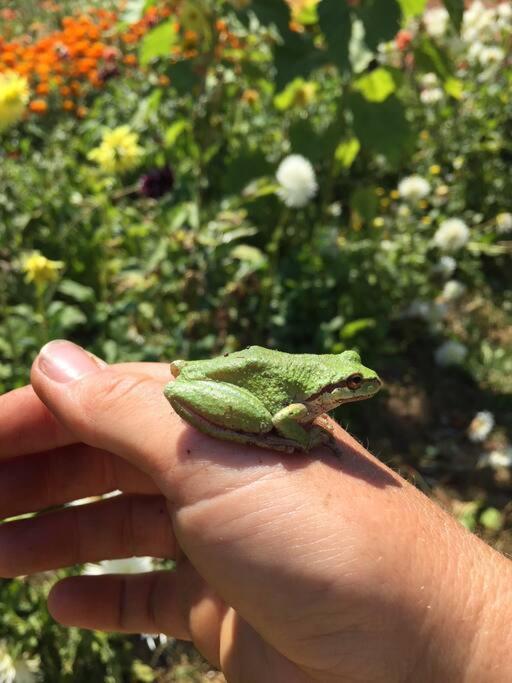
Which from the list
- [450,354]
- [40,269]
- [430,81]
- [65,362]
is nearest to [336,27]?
[40,269]

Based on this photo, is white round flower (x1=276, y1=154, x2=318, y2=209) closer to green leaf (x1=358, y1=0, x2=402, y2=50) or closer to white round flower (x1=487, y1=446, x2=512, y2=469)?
green leaf (x1=358, y1=0, x2=402, y2=50)

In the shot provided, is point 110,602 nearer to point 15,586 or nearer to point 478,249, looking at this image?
point 15,586

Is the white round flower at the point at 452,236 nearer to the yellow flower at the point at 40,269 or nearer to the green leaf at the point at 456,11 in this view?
the green leaf at the point at 456,11

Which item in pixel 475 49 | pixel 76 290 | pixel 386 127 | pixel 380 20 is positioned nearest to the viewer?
pixel 380 20

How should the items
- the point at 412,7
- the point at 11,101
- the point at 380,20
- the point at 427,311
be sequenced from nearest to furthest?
1. the point at 380,20
2. the point at 412,7
3. the point at 11,101
4. the point at 427,311

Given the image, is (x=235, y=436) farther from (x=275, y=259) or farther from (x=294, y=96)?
(x=294, y=96)

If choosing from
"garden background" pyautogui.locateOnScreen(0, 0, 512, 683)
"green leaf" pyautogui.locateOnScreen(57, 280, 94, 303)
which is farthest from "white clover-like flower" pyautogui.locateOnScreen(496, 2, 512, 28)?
"green leaf" pyautogui.locateOnScreen(57, 280, 94, 303)
